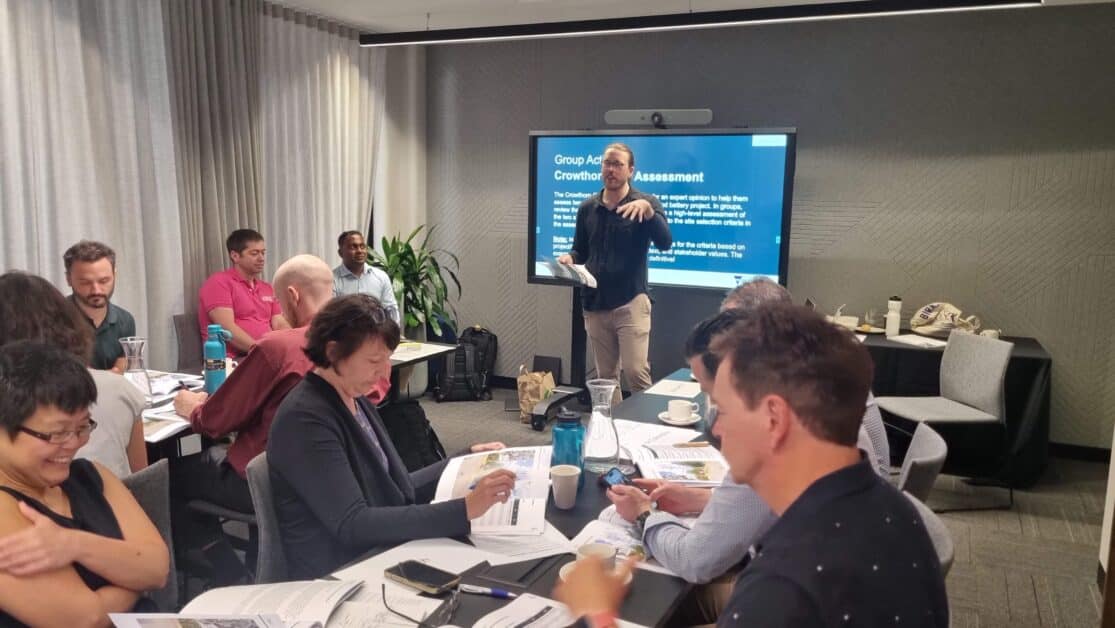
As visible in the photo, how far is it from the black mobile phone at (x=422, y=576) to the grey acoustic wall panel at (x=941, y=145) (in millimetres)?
4260

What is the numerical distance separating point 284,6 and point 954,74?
13.9 ft

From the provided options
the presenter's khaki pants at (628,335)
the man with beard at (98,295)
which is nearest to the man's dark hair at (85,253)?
the man with beard at (98,295)

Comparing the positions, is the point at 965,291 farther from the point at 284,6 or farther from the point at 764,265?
the point at 284,6

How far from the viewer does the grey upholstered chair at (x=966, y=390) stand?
3.98 metres

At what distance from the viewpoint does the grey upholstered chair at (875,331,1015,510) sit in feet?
13.0

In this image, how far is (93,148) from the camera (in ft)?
13.3

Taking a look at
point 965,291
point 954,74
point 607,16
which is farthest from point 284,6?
point 965,291

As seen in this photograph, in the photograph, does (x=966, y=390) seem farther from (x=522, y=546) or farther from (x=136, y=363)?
(x=136, y=363)

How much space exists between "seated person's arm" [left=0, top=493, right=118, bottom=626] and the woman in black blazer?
458mm

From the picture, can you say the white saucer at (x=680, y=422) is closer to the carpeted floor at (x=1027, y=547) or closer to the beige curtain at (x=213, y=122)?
the carpeted floor at (x=1027, y=547)

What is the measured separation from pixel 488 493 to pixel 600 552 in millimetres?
308

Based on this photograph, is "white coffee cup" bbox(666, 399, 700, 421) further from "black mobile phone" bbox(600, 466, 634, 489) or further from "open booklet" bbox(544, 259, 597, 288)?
"open booklet" bbox(544, 259, 597, 288)

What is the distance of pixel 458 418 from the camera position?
540 centimetres

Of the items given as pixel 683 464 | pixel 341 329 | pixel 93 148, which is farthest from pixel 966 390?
pixel 93 148
